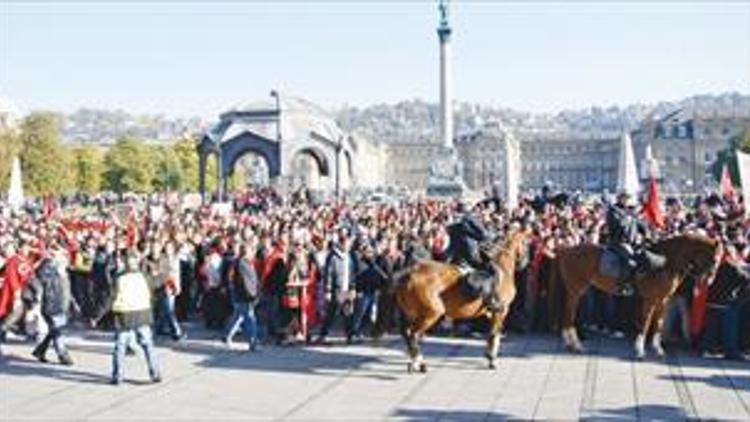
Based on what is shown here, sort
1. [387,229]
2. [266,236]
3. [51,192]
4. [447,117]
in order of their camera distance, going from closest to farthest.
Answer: [266,236]
[387,229]
[447,117]
[51,192]

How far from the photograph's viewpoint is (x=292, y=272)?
20.0 meters

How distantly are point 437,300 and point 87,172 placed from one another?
116242 millimetres

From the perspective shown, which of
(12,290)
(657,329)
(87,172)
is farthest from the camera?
(87,172)

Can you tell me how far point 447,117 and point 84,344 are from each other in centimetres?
5830

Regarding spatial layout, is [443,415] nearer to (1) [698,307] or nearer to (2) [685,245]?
(2) [685,245]

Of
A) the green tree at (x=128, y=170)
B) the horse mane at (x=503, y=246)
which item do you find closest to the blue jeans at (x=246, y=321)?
the horse mane at (x=503, y=246)

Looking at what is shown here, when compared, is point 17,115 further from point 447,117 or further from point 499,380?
point 499,380

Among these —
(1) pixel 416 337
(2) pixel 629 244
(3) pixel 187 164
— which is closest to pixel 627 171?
(2) pixel 629 244

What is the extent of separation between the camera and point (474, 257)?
17688 millimetres

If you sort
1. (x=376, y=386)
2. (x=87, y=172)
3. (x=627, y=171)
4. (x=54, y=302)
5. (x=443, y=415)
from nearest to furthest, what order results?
1. (x=443, y=415)
2. (x=376, y=386)
3. (x=54, y=302)
4. (x=627, y=171)
5. (x=87, y=172)

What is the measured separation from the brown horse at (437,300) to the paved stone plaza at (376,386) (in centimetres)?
46

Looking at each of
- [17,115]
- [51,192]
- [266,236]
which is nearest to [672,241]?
[266,236]

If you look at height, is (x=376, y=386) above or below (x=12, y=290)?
below

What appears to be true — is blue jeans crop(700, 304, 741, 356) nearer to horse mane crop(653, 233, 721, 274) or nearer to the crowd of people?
the crowd of people
